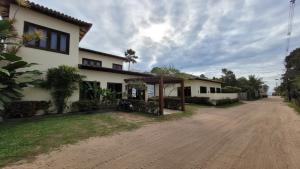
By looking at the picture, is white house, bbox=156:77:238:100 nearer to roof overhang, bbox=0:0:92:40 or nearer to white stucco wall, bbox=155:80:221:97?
white stucco wall, bbox=155:80:221:97

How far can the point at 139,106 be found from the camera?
14.3m

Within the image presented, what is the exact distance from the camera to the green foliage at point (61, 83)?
11094mm

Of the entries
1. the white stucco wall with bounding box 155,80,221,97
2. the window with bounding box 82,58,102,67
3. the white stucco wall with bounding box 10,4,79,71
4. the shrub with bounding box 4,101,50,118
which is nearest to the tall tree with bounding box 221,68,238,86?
the white stucco wall with bounding box 155,80,221,97

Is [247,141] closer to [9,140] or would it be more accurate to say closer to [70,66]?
[9,140]

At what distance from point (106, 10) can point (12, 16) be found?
18.3ft

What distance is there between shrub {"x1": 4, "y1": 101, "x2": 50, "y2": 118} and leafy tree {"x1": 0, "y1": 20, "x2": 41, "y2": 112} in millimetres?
395

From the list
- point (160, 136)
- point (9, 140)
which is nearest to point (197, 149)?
point (160, 136)

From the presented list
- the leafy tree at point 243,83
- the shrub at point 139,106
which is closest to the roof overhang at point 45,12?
the shrub at point 139,106

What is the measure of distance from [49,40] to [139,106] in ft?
27.2

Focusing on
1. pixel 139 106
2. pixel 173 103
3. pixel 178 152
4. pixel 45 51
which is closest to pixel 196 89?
pixel 173 103

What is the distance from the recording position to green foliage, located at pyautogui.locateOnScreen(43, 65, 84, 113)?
11.1 metres

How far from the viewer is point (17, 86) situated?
9.23m

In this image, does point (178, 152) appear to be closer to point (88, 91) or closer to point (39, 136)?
point (39, 136)

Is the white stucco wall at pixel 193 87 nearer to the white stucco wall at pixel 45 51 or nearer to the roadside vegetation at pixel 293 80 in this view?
the roadside vegetation at pixel 293 80
